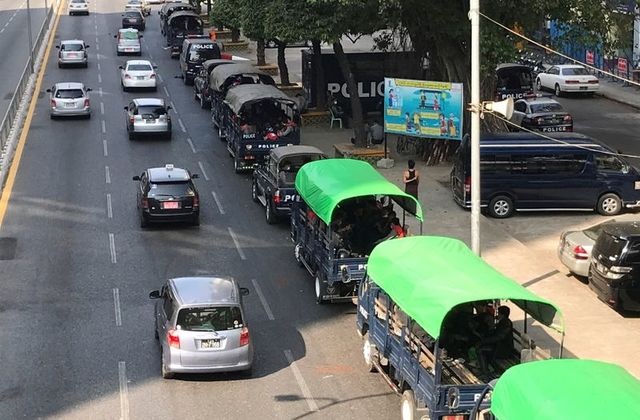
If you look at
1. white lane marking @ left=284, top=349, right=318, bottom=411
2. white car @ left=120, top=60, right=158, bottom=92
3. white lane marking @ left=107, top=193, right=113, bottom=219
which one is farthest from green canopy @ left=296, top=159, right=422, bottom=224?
white car @ left=120, top=60, right=158, bottom=92

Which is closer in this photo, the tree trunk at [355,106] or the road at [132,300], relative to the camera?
the road at [132,300]

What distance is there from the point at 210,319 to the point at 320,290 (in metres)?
5.25

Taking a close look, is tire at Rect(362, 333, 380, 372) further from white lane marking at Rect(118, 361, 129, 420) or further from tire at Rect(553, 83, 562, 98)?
tire at Rect(553, 83, 562, 98)

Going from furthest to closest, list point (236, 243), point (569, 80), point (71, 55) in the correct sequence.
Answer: point (71, 55)
point (569, 80)
point (236, 243)

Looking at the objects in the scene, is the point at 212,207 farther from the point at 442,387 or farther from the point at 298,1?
the point at 442,387

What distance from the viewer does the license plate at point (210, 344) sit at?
20.9 metres

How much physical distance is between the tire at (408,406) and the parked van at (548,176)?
14.9 metres

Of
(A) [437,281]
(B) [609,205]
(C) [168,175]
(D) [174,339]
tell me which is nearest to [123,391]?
(D) [174,339]

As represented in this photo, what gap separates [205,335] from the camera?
20.9m

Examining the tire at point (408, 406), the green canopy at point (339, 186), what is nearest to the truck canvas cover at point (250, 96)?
the green canopy at point (339, 186)

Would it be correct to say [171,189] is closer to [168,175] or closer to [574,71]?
[168,175]

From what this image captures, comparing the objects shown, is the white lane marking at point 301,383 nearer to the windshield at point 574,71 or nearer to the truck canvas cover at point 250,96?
the truck canvas cover at point 250,96

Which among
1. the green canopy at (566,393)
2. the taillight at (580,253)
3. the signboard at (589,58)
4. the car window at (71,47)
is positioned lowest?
the taillight at (580,253)

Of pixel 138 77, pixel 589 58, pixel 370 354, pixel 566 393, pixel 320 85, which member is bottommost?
pixel 370 354
